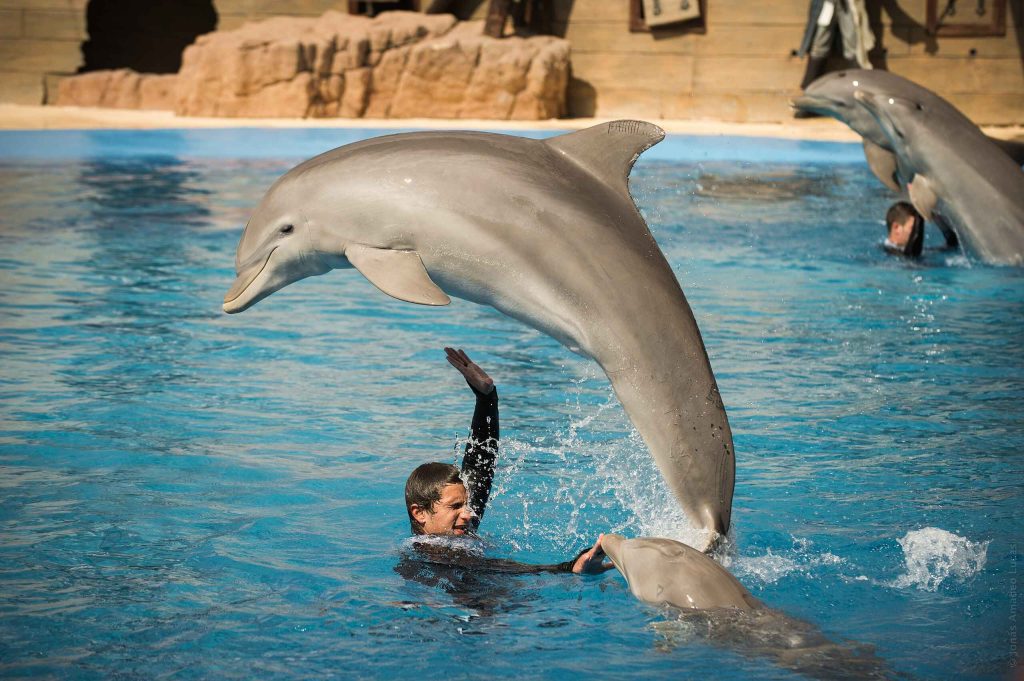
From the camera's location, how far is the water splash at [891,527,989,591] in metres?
4.36

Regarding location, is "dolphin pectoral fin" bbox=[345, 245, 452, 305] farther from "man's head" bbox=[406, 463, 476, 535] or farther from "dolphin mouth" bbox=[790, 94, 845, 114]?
"dolphin mouth" bbox=[790, 94, 845, 114]

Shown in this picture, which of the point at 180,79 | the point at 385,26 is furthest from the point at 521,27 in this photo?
the point at 180,79

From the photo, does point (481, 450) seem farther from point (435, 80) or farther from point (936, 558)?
point (435, 80)

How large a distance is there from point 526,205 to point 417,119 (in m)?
14.2

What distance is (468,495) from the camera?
4.62m

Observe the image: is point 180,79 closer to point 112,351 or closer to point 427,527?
point 112,351

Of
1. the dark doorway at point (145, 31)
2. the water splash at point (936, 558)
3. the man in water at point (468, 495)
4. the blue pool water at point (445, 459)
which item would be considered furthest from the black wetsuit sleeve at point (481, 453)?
the dark doorway at point (145, 31)

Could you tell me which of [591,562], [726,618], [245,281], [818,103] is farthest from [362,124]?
[726,618]

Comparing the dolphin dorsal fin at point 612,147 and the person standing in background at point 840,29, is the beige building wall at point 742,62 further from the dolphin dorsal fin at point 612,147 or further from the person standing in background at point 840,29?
the dolphin dorsal fin at point 612,147

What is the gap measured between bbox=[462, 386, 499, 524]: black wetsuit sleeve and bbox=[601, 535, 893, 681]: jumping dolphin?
43.6 inches

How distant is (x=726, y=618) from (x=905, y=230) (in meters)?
7.08

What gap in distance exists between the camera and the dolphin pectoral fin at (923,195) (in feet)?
29.7

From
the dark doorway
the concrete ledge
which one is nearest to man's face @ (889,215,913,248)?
the concrete ledge

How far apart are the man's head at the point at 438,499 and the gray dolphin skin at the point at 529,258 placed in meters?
0.65
